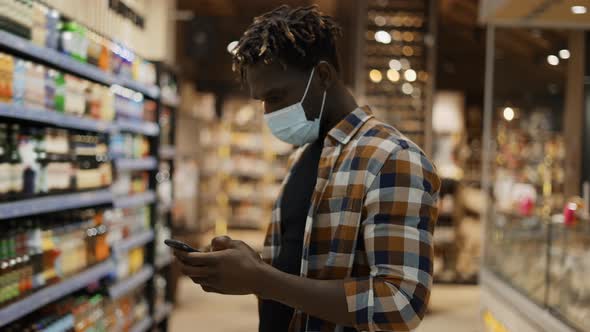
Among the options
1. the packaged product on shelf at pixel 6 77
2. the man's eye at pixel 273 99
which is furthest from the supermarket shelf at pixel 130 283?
the man's eye at pixel 273 99

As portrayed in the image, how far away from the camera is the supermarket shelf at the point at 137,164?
4.34 metres

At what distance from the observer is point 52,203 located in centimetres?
307

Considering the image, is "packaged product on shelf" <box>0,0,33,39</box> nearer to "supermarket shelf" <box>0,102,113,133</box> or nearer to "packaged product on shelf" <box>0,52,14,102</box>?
"packaged product on shelf" <box>0,52,14,102</box>

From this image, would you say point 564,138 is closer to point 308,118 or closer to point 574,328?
point 574,328

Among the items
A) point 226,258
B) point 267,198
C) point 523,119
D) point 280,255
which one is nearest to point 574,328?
point 280,255

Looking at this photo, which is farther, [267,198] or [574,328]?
[267,198]

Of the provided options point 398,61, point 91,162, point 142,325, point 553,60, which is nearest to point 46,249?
point 91,162

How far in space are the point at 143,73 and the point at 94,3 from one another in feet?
3.04

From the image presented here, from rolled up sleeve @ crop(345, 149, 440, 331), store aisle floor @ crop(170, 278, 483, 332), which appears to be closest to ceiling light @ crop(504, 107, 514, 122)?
store aisle floor @ crop(170, 278, 483, 332)

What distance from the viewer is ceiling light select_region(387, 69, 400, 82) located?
9.09 metres

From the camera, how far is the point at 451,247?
858 centimetres

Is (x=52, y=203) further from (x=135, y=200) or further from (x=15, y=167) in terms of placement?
(x=135, y=200)

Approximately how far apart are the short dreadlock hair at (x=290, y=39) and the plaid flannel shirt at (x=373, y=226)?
184 millimetres

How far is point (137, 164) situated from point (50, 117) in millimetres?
1697
